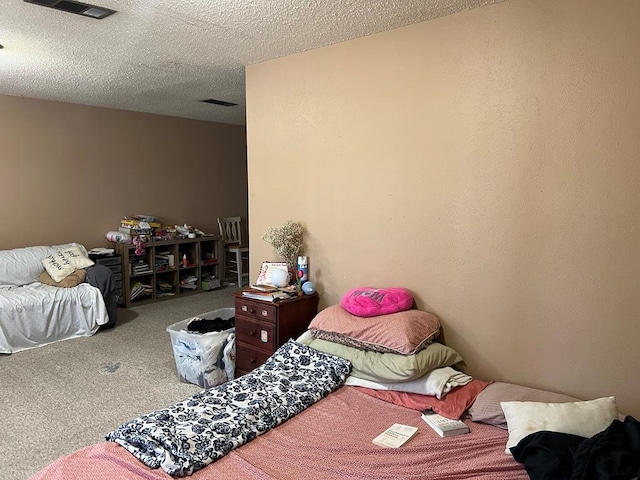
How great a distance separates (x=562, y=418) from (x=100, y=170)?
17.4 feet

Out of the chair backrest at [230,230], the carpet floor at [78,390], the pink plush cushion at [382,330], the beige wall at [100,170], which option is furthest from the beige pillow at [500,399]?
the chair backrest at [230,230]

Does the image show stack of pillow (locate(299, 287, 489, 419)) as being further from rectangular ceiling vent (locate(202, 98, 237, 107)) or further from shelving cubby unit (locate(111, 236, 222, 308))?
shelving cubby unit (locate(111, 236, 222, 308))

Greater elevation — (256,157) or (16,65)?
(16,65)

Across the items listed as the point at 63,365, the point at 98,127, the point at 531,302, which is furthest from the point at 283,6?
the point at 98,127

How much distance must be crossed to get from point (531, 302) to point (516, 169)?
2.32 feet

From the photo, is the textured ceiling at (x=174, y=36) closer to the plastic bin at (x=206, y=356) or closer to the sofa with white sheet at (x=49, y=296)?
the sofa with white sheet at (x=49, y=296)

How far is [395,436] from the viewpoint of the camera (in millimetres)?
2131

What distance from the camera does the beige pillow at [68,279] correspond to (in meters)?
4.53

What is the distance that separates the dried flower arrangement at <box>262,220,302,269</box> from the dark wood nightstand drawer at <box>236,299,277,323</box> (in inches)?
17.4

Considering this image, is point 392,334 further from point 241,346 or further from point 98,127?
point 98,127

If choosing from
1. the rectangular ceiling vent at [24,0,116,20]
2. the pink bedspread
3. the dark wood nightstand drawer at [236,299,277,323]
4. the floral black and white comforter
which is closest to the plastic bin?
the dark wood nightstand drawer at [236,299,277,323]

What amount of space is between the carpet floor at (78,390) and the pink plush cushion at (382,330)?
45.5 inches

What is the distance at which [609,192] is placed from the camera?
7.35 feet

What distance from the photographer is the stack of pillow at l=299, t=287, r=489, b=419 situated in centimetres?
245
